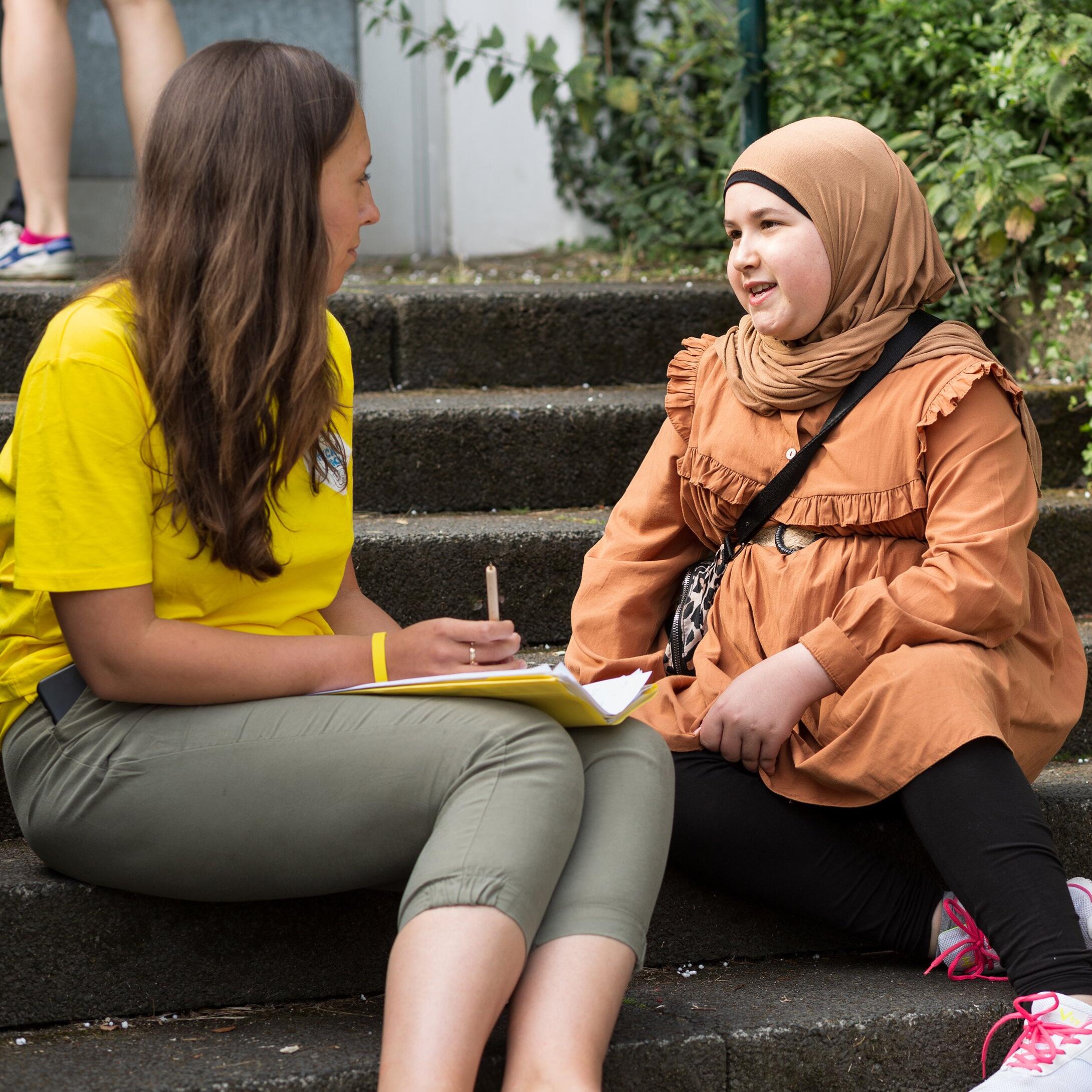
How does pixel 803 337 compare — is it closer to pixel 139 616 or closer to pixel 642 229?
pixel 139 616

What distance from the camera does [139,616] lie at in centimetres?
148

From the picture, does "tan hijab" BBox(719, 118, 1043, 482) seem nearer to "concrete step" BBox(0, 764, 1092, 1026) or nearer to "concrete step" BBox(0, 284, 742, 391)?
"concrete step" BBox(0, 764, 1092, 1026)

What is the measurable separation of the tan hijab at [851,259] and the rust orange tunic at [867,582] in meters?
0.05

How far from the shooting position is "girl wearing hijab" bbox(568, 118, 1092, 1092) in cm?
171

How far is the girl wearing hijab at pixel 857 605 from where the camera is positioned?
1.71 metres

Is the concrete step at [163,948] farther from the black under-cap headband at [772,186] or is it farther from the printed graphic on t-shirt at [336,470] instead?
the black under-cap headband at [772,186]

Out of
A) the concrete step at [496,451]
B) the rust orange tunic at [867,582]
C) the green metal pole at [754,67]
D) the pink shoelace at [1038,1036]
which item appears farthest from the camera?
the green metal pole at [754,67]

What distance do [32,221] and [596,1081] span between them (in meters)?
2.53

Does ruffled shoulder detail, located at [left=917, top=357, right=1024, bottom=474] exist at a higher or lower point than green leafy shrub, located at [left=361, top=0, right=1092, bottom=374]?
lower

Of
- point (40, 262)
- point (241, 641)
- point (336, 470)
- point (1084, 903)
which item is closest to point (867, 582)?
point (1084, 903)

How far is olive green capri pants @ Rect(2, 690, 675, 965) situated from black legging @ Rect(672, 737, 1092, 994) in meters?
0.31

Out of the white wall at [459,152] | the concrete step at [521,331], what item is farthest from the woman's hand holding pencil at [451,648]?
the white wall at [459,152]

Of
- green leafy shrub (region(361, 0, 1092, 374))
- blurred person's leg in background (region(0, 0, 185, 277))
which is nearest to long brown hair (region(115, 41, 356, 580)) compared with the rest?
blurred person's leg in background (region(0, 0, 185, 277))

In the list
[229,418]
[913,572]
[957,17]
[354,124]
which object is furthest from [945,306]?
[229,418]
